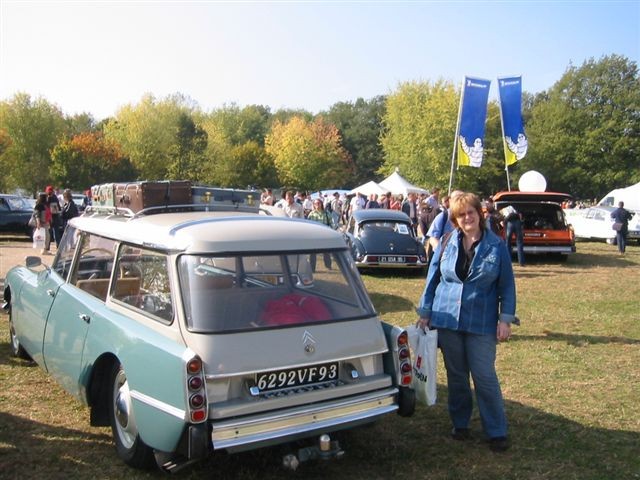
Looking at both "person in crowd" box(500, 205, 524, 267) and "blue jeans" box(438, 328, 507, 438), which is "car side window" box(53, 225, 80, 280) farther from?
"person in crowd" box(500, 205, 524, 267)

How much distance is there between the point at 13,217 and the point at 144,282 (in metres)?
18.9

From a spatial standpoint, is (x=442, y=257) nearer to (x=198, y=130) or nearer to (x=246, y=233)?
(x=246, y=233)

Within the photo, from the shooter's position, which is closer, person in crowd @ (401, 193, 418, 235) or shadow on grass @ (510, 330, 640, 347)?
shadow on grass @ (510, 330, 640, 347)

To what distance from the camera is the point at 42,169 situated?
2005 inches

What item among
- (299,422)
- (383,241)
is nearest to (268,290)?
(299,422)

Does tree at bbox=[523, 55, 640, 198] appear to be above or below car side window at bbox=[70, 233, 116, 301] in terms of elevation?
above

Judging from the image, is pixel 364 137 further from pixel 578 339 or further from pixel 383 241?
pixel 578 339

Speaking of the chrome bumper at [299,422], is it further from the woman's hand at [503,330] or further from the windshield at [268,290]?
the woman's hand at [503,330]

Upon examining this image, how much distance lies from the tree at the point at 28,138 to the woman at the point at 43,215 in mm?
36942

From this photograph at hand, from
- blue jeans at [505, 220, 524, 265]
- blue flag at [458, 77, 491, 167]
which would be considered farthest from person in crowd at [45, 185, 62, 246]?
blue flag at [458, 77, 491, 167]

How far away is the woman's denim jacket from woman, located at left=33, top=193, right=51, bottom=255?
13913 millimetres

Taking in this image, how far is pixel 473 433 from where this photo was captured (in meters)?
4.79

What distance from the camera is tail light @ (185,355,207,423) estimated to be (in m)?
3.32

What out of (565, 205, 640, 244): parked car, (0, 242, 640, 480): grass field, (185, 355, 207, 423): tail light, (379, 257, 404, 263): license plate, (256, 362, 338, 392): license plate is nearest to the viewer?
(185, 355, 207, 423): tail light
